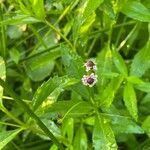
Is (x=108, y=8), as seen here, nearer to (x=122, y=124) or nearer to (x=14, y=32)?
(x=122, y=124)

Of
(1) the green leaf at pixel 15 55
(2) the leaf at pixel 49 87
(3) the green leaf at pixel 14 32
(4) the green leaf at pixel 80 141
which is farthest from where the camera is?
(3) the green leaf at pixel 14 32

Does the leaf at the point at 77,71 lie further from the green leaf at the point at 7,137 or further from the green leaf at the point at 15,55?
the green leaf at the point at 15,55

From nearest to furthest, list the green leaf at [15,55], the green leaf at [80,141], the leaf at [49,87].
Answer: the leaf at [49,87] → the green leaf at [80,141] → the green leaf at [15,55]

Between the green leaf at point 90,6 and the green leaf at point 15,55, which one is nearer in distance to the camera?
the green leaf at point 90,6

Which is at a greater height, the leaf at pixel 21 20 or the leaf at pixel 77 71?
the leaf at pixel 21 20

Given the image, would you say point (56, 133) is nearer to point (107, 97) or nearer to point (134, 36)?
point (107, 97)

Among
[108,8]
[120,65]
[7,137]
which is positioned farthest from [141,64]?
[7,137]

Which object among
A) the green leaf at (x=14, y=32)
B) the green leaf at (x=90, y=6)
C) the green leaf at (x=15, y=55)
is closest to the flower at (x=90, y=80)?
the green leaf at (x=90, y=6)

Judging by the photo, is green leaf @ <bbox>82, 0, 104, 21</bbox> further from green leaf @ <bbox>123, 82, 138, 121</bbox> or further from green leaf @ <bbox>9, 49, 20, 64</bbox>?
green leaf @ <bbox>9, 49, 20, 64</bbox>

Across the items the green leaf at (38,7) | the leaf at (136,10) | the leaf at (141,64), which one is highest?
the green leaf at (38,7)
